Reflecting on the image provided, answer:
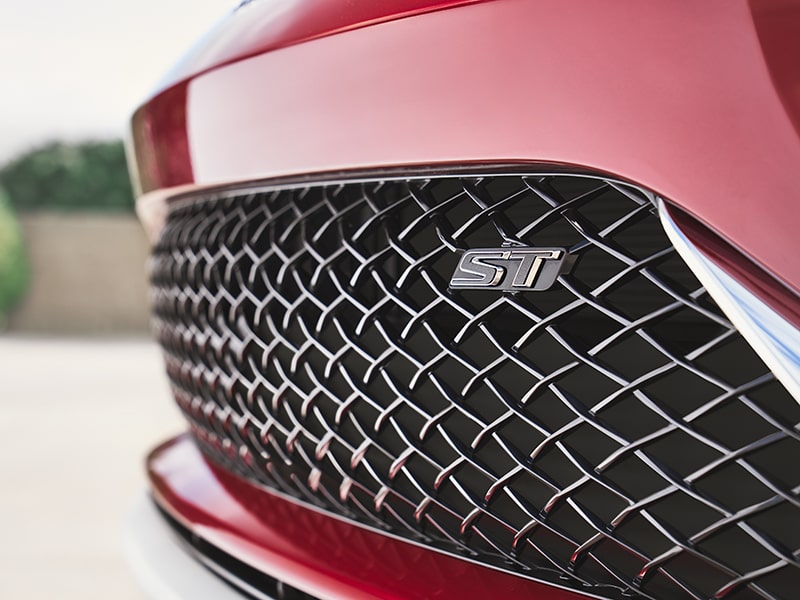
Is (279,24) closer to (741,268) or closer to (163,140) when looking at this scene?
(163,140)

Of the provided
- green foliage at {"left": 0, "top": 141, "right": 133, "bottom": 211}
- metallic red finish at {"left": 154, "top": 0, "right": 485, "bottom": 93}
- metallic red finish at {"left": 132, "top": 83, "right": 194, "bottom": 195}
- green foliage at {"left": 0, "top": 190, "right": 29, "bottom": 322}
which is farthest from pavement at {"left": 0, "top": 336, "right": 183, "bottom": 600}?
green foliage at {"left": 0, "top": 141, "right": 133, "bottom": 211}

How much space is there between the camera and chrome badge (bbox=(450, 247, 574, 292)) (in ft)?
2.48

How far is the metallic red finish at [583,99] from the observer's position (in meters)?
0.59

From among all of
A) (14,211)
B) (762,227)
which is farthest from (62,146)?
(762,227)

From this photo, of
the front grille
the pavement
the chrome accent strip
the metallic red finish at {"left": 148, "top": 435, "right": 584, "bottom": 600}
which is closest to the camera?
the chrome accent strip

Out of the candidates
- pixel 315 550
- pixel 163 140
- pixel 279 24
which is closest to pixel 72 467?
pixel 163 140

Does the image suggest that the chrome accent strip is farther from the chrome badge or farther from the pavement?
the pavement

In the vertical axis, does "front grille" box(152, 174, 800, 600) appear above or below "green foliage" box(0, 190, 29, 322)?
above

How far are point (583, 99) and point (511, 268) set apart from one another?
0.18 m

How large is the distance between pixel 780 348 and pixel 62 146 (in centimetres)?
1362

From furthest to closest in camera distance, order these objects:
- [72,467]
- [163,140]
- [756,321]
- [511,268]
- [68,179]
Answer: [68,179]
[72,467]
[163,140]
[511,268]
[756,321]

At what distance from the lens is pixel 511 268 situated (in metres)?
0.78

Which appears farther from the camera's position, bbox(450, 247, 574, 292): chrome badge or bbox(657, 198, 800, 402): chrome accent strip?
bbox(450, 247, 574, 292): chrome badge

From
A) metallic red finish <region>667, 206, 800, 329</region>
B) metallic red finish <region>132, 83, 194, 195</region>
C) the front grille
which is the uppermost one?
metallic red finish <region>132, 83, 194, 195</region>
